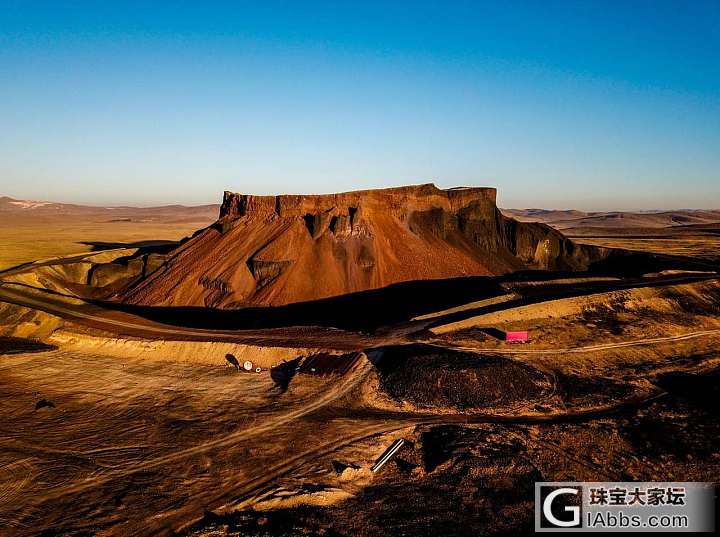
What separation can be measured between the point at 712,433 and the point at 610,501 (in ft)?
30.6

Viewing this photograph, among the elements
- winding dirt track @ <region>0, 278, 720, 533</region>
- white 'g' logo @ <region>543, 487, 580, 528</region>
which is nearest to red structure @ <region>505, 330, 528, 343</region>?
winding dirt track @ <region>0, 278, 720, 533</region>

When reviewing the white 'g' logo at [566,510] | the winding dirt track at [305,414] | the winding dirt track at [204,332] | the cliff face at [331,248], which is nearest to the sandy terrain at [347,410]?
the winding dirt track at [305,414]

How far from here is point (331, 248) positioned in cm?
5459

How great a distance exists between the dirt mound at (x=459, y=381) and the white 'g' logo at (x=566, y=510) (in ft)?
26.9

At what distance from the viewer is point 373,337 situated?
3700 centimetres

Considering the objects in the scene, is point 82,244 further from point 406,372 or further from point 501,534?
point 501,534

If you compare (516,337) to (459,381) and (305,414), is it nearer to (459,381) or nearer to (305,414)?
(459,381)

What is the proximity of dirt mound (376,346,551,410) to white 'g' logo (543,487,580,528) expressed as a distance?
323 inches

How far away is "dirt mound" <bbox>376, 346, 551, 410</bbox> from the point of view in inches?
1049

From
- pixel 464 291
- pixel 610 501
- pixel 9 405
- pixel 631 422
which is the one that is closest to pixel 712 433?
pixel 631 422

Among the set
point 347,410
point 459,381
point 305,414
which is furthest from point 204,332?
point 459,381

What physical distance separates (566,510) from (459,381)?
449 inches

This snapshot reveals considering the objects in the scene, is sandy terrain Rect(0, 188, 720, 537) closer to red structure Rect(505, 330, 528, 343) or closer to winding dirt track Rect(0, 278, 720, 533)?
winding dirt track Rect(0, 278, 720, 533)

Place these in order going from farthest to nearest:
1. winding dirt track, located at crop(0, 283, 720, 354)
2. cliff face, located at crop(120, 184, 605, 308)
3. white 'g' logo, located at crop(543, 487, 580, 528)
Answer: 1. cliff face, located at crop(120, 184, 605, 308)
2. winding dirt track, located at crop(0, 283, 720, 354)
3. white 'g' logo, located at crop(543, 487, 580, 528)
